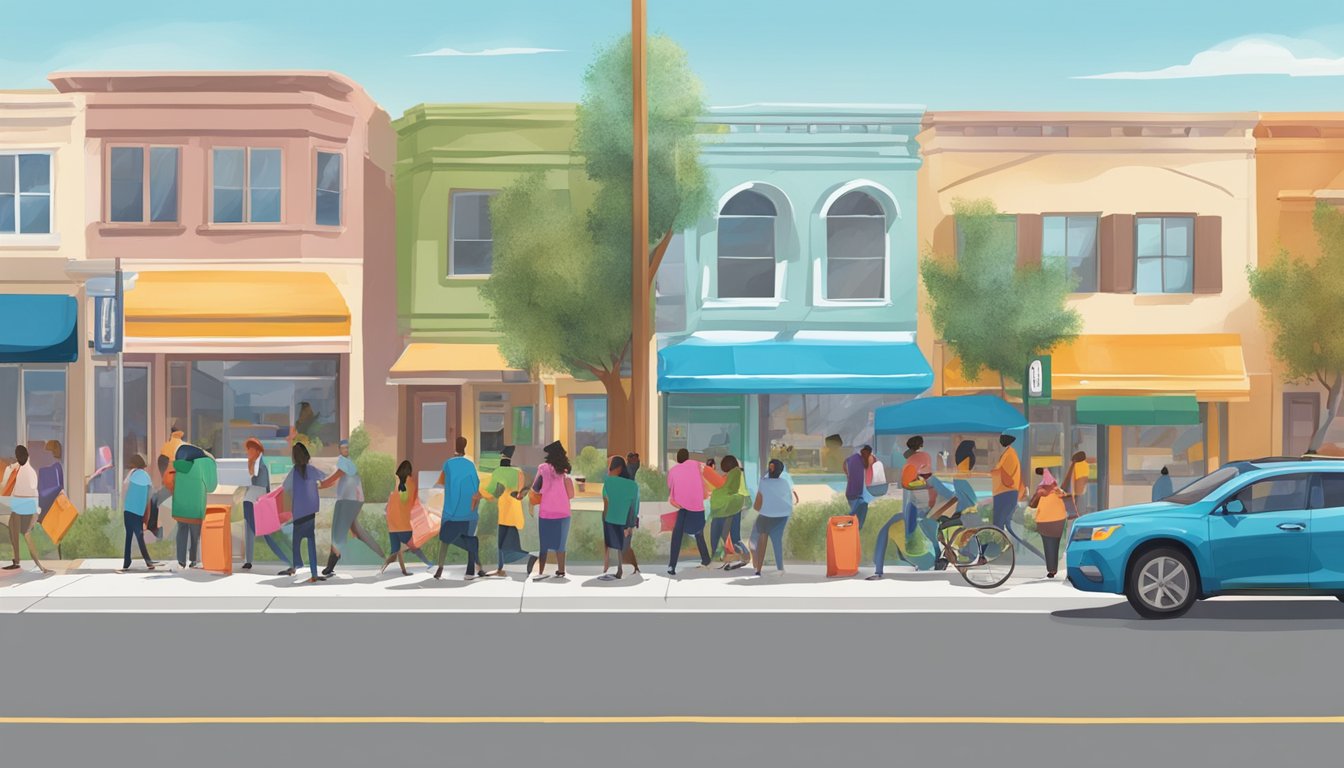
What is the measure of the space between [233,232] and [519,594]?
62.1 ft

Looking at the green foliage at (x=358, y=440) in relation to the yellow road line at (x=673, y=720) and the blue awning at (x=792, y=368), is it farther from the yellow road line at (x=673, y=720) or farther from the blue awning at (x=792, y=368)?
the yellow road line at (x=673, y=720)

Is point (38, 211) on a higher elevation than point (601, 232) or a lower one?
higher

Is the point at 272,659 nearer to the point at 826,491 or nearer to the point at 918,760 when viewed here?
the point at 918,760

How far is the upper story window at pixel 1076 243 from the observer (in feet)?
115

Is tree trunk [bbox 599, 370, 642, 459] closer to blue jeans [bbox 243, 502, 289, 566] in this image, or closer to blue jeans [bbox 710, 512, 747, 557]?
blue jeans [bbox 710, 512, 747, 557]

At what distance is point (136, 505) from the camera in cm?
1938

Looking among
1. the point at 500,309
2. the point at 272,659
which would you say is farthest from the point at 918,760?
the point at 500,309

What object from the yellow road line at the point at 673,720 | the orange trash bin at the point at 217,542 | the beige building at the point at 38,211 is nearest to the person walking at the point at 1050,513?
the yellow road line at the point at 673,720

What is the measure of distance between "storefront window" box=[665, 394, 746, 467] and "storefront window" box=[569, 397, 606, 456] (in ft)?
4.97

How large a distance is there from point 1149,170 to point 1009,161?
2994 mm

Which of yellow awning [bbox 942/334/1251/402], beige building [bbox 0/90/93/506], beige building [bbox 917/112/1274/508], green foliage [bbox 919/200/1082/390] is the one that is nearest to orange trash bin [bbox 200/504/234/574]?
beige building [bbox 0/90/93/506]

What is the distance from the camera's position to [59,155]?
3419 centimetres

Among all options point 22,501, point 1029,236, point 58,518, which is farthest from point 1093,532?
point 1029,236

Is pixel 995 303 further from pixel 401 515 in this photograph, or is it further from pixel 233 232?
pixel 401 515
